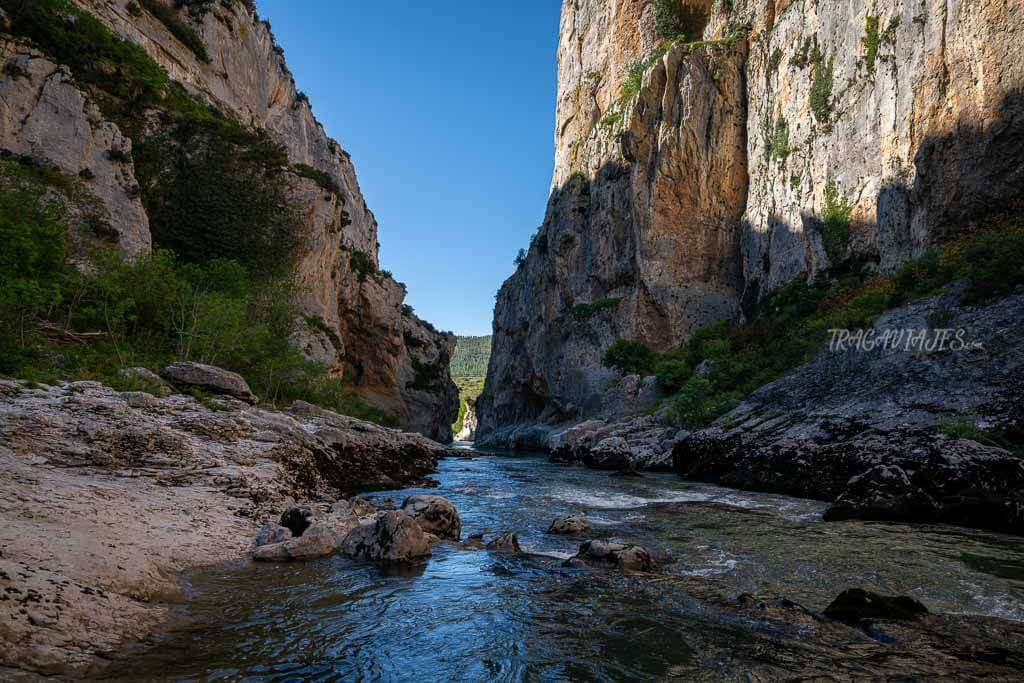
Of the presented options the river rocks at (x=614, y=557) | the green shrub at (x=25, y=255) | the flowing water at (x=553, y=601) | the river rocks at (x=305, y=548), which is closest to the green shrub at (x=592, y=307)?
the green shrub at (x=25, y=255)

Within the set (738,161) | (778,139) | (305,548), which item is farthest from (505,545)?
(738,161)

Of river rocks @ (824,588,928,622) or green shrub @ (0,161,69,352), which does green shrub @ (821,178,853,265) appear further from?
green shrub @ (0,161,69,352)

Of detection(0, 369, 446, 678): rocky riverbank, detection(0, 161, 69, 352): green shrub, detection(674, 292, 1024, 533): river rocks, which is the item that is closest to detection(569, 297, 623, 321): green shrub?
detection(674, 292, 1024, 533): river rocks

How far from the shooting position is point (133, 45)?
104ft

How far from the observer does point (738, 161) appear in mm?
46219

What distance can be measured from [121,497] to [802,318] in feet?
103

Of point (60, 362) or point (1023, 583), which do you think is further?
point (60, 362)

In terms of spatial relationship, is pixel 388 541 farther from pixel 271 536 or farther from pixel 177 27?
pixel 177 27

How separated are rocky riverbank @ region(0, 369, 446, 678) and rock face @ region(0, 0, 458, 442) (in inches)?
622

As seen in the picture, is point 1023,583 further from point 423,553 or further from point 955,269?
point 955,269

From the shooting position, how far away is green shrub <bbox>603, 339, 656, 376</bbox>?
44.2m

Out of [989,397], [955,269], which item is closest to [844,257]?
[955,269]

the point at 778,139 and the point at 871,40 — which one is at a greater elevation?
the point at 871,40

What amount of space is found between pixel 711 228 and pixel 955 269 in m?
31.1
